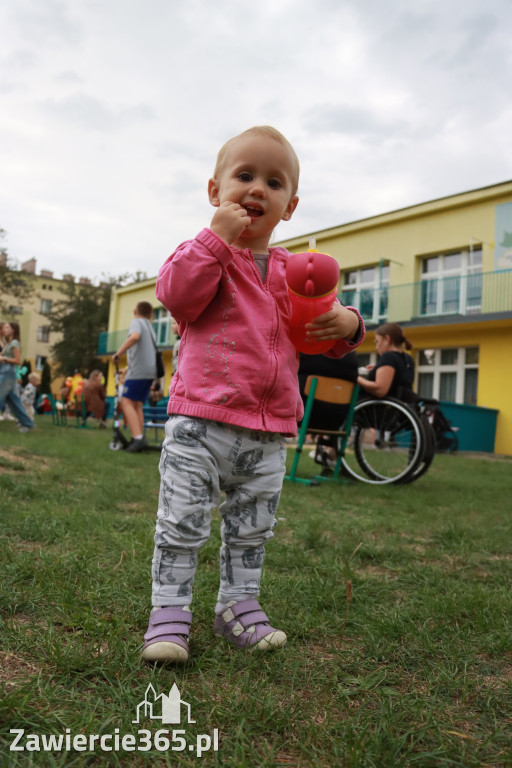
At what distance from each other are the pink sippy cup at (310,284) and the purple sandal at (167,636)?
34.7 inches

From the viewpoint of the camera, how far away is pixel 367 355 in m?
20.5

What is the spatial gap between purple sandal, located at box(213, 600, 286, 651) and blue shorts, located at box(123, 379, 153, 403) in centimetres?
571

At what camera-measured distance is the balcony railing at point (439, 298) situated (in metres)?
16.8

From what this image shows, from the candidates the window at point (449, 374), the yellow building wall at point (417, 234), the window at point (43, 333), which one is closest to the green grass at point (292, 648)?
the window at point (449, 374)

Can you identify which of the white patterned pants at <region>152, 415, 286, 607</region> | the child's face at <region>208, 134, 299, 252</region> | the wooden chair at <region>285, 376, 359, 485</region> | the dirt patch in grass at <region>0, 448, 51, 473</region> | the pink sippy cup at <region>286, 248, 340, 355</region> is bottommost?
the dirt patch in grass at <region>0, 448, 51, 473</region>

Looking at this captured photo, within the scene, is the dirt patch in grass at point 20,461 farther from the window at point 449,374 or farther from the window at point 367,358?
the window at point 367,358

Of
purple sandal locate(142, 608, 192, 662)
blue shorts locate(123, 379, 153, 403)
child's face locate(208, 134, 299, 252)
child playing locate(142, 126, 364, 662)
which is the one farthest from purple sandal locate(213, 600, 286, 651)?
blue shorts locate(123, 379, 153, 403)

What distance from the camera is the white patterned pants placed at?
68.5 inches

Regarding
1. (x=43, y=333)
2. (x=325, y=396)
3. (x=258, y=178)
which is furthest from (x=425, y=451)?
(x=43, y=333)

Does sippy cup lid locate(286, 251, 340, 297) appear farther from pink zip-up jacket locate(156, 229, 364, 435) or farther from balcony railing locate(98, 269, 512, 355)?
balcony railing locate(98, 269, 512, 355)

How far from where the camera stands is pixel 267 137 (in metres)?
1.83

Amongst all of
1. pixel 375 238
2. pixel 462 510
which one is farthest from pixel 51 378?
pixel 462 510

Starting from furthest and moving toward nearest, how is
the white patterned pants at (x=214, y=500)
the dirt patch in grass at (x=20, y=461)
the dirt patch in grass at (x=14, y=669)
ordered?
the dirt patch in grass at (x=20, y=461), the white patterned pants at (x=214, y=500), the dirt patch in grass at (x=14, y=669)

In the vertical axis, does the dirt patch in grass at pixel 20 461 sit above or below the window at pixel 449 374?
below
